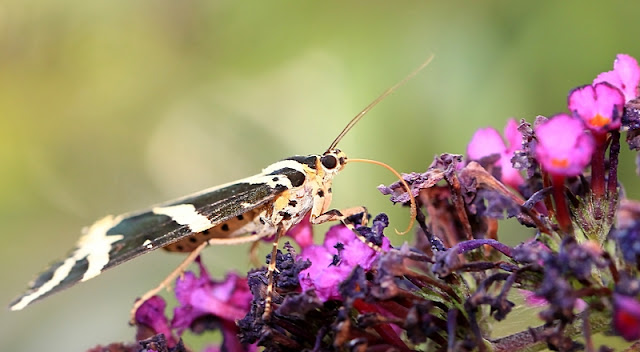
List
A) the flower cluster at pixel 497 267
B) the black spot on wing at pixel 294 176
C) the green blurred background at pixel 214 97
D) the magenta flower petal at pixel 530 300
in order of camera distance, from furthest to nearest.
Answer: the green blurred background at pixel 214 97
the black spot on wing at pixel 294 176
the magenta flower petal at pixel 530 300
the flower cluster at pixel 497 267

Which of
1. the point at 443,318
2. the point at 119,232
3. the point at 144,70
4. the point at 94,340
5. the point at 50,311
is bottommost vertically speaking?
the point at 443,318

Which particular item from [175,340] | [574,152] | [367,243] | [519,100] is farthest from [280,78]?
[574,152]

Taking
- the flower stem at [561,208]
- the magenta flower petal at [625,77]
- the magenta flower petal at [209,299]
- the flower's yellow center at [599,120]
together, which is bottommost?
the flower stem at [561,208]

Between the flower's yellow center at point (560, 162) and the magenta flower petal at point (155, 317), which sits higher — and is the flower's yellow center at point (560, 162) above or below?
below

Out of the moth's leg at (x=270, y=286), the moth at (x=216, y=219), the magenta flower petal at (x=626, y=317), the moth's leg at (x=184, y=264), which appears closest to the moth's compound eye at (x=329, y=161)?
the moth at (x=216, y=219)

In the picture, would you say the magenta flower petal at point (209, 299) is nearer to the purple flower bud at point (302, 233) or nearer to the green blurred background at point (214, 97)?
the purple flower bud at point (302, 233)

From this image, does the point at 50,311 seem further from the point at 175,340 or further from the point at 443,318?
the point at 443,318

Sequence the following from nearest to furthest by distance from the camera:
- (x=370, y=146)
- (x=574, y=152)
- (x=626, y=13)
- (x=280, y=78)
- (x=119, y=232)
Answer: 1. (x=574, y=152)
2. (x=119, y=232)
3. (x=626, y=13)
4. (x=370, y=146)
5. (x=280, y=78)

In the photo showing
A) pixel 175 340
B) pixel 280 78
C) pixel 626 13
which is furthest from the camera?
pixel 280 78
